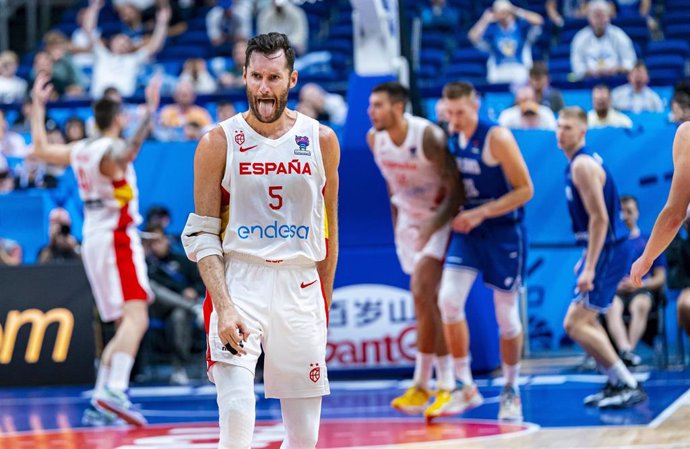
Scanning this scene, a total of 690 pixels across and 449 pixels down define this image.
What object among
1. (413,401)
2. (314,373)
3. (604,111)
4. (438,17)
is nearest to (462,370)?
(413,401)

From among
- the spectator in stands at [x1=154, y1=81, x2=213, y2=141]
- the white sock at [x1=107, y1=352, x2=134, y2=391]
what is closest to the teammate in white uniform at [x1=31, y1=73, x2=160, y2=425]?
the white sock at [x1=107, y1=352, x2=134, y2=391]

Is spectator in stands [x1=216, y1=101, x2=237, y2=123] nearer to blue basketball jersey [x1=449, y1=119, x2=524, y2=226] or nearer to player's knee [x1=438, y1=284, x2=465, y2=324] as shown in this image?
blue basketball jersey [x1=449, y1=119, x2=524, y2=226]

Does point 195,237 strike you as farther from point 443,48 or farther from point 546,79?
point 443,48

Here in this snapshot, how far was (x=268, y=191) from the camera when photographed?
492cm

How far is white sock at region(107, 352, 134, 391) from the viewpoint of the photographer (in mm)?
8789

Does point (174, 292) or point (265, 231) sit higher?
point (265, 231)

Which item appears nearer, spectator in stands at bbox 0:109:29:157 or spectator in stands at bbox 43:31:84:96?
spectator in stands at bbox 0:109:29:157

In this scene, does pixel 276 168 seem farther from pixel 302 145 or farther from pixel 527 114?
pixel 527 114

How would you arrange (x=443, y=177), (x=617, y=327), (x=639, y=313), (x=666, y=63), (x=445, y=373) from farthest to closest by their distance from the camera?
(x=666, y=63), (x=639, y=313), (x=617, y=327), (x=443, y=177), (x=445, y=373)

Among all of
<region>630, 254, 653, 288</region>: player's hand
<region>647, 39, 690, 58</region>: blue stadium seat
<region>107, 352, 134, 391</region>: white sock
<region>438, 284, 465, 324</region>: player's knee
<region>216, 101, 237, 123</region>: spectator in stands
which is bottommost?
<region>107, 352, 134, 391</region>: white sock

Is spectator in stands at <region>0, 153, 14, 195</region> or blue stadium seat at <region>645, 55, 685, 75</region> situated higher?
Result: blue stadium seat at <region>645, 55, 685, 75</region>

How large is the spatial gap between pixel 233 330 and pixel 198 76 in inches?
451

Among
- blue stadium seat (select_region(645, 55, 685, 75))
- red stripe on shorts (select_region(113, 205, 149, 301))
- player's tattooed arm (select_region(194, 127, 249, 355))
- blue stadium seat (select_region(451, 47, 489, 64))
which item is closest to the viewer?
player's tattooed arm (select_region(194, 127, 249, 355))

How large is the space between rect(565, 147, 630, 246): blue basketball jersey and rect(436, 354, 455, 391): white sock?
127 cm
